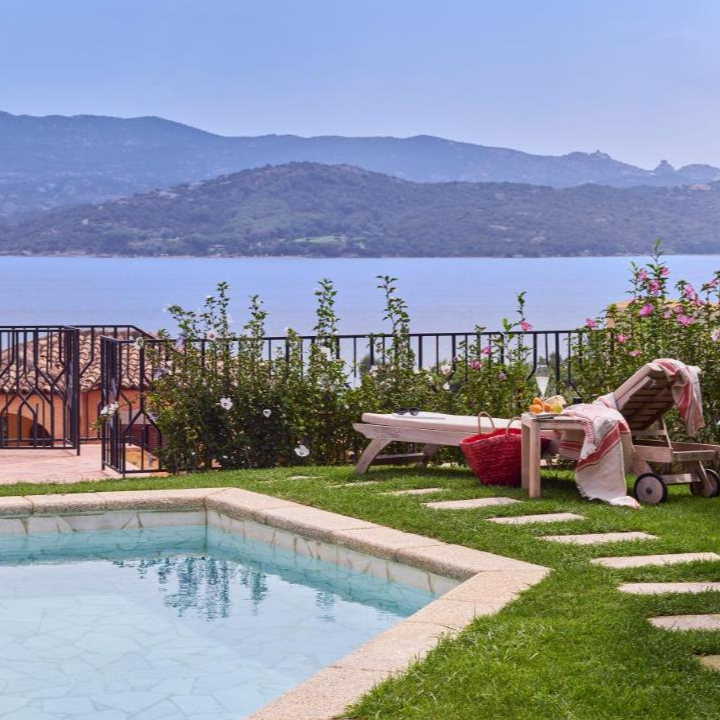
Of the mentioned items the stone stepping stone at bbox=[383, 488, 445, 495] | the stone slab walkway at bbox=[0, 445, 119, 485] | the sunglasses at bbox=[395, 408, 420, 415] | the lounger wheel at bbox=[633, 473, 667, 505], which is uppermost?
the sunglasses at bbox=[395, 408, 420, 415]

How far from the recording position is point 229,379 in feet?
27.5

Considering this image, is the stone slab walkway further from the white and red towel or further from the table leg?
the white and red towel

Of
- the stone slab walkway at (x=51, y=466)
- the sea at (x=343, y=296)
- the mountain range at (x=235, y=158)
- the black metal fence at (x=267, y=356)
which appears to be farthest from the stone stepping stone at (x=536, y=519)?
the mountain range at (x=235, y=158)

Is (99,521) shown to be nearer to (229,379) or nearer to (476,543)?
(229,379)

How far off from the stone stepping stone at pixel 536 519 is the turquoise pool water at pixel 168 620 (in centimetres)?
87

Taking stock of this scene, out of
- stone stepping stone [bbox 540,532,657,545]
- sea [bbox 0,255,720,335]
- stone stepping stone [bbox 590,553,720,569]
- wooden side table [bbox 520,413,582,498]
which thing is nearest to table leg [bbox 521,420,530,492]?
wooden side table [bbox 520,413,582,498]

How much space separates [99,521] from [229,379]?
193cm

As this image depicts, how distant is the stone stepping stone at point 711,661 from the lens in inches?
138

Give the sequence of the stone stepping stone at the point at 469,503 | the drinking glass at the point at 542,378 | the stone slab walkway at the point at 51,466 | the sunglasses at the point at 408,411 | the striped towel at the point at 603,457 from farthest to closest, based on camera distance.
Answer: the stone slab walkway at the point at 51,466
the sunglasses at the point at 408,411
the drinking glass at the point at 542,378
the striped towel at the point at 603,457
the stone stepping stone at the point at 469,503

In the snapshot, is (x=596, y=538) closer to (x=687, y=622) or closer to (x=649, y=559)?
(x=649, y=559)

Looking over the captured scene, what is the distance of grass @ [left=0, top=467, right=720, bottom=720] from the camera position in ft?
10.5

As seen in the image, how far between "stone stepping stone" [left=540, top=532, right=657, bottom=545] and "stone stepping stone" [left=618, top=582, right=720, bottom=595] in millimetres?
767

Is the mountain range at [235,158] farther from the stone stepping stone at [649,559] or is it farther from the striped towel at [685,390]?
the stone stepping stone at [649,559]

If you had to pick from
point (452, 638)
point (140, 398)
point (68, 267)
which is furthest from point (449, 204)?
point (68, 267)
